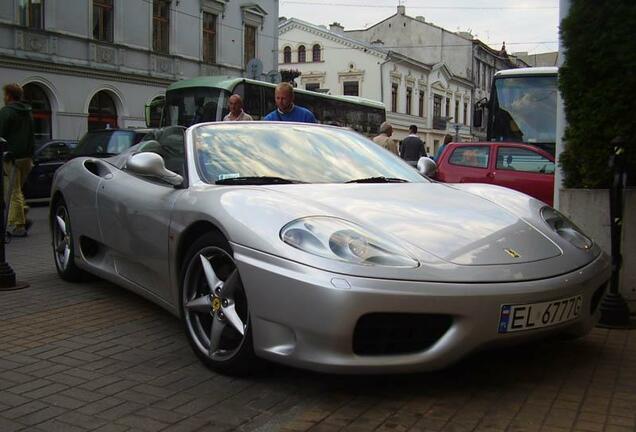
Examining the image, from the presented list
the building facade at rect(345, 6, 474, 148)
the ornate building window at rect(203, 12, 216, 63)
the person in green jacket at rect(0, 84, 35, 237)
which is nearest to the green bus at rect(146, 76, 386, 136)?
the person in green jacket at rect(0, 84, 35, 237)

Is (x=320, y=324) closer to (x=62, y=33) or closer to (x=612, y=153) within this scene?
(x=612, y=153)

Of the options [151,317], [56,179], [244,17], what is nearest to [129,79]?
[244,17]

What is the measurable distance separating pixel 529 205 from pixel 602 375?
1.02 meters

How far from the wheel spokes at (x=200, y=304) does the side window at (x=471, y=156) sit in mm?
7856

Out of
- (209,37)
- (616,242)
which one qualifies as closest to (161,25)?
(209,37)

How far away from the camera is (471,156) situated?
10.7m

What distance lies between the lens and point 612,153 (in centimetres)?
456

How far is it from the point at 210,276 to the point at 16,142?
566 centimetres

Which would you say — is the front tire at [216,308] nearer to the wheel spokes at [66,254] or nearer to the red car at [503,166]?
the wheel spokes at [66,254]

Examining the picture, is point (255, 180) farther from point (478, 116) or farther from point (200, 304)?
point (478, 116)

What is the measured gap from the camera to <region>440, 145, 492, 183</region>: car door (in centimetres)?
1045

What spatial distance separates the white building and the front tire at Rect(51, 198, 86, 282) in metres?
42.4

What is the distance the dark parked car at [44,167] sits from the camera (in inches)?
520

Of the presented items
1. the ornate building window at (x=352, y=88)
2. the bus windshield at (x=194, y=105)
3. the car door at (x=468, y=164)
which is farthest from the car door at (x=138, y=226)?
the ornate building window at (x=352, y=88)
